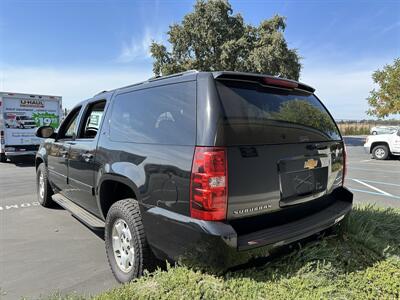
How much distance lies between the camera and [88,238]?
15.0ft

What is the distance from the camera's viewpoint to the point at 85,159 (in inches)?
158

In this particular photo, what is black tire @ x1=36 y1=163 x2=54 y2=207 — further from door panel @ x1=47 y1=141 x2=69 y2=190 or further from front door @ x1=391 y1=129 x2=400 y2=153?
front door @ x1=391 y1=129 x2=400 y2=153

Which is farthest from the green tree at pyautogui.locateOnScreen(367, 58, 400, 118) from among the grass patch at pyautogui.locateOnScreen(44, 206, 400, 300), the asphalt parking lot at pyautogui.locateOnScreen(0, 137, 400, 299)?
the grass patch at pyautogui.locateOnScreen(44, 206, 400, 300)

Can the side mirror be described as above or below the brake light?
below

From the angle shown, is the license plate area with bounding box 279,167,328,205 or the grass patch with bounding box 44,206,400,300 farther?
the license plate area with bounding box 279,167,328,205

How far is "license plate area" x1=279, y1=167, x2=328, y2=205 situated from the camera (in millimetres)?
2709

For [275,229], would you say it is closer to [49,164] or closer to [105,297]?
[105,297]

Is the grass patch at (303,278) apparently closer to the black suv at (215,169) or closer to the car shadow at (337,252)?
the car shadow at (337,252)

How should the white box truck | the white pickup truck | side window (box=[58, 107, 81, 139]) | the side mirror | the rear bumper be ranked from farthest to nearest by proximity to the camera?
1. the white pickup truck
2. the white box truck
3. the side mirror
4. side window (box=[58, 107, 81, 139])
5. the rear bumper

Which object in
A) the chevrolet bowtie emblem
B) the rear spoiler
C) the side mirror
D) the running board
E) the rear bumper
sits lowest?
the running board

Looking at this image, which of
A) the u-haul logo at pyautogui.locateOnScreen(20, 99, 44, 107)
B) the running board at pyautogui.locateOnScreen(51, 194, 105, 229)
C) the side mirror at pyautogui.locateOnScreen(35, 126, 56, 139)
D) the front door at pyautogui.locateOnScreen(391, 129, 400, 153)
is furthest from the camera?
the front door at pyautogui.locateOnScreen(391, 129, 400, 153)

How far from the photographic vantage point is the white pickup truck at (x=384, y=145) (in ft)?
48.6

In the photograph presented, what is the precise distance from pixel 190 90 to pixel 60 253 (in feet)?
9.13

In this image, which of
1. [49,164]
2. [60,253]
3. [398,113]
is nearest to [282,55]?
Answer: [398,113]
